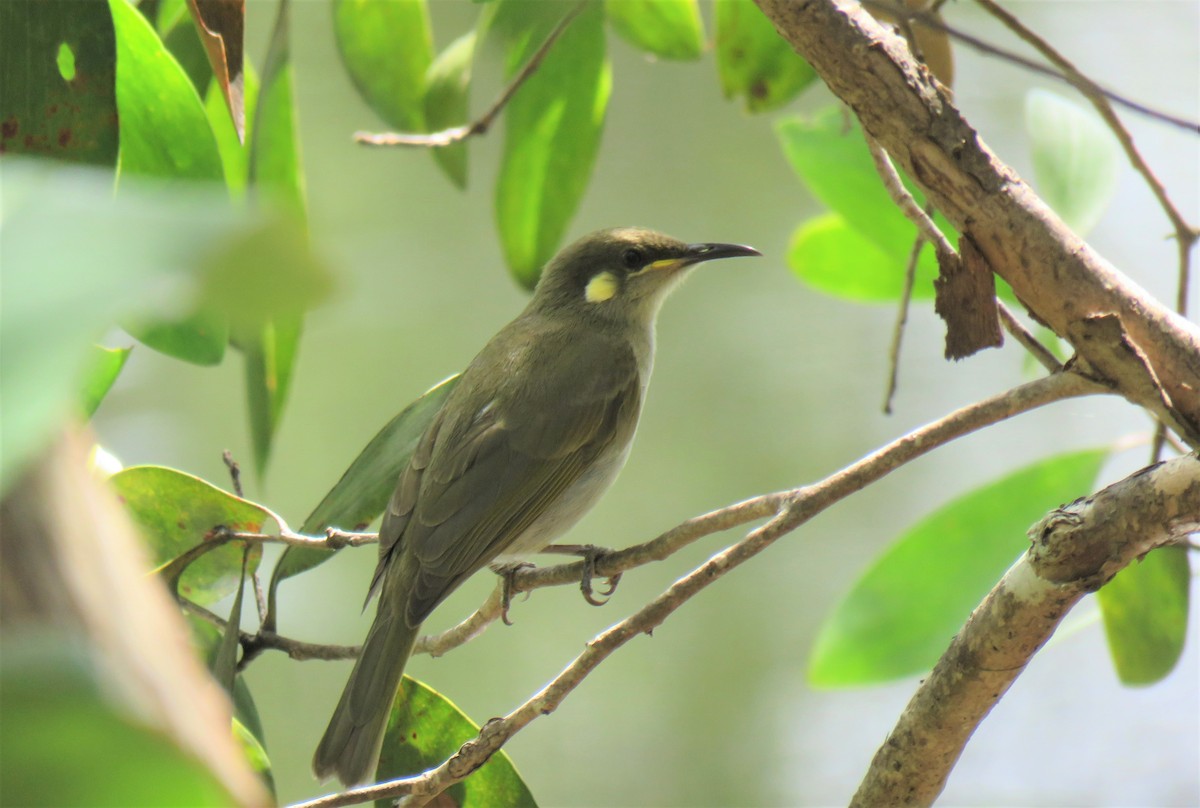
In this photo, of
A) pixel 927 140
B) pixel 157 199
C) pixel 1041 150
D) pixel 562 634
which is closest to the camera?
pixel 157 199

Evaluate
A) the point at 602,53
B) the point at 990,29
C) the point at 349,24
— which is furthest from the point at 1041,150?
the point at 990,29

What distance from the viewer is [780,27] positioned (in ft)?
6.00

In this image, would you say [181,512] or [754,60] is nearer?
[181,512]

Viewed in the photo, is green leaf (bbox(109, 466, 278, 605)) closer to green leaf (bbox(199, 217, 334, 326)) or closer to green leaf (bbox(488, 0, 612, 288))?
green leaf (bbox(488, 0, 612, 288))

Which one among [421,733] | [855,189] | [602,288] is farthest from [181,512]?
[602,288]

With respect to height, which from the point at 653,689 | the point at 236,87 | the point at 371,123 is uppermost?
the point at 371,123

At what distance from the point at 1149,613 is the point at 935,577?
0.58 metres

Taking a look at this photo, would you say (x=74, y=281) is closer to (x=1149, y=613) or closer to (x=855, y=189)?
(x=1149, y=613)

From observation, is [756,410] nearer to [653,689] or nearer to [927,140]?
[653,689]

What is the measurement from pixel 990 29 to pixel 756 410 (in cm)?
288

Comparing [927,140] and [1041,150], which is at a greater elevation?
[1041,150]

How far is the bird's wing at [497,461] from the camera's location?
2.97 metres

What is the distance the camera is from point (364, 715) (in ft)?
8.45

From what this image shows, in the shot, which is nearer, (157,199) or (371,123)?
(157,199)
